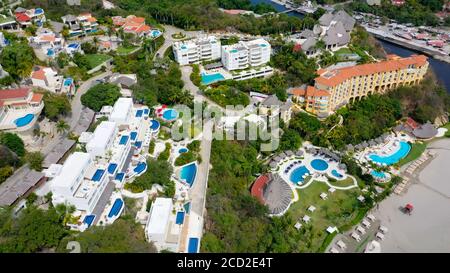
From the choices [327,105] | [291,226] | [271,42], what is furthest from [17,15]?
[291,226]

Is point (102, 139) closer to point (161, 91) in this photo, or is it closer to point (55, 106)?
point (55, 106)

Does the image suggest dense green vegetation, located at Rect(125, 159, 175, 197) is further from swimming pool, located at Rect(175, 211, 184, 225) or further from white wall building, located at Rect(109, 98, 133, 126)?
white wall building, located at Rect(109, 98, 133, 126)

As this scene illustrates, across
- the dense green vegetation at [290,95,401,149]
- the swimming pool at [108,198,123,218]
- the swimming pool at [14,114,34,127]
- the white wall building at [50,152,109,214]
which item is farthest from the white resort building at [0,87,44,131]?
the dense green vegetation at [290,95,401,149]

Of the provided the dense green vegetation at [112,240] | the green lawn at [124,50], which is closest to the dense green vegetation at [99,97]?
the green lawn at [124,50]

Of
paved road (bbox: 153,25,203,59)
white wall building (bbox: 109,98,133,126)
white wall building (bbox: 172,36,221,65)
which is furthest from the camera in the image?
paved road (bbox: 153,25,203,59)

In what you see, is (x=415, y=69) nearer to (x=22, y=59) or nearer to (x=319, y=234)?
(x=319, y=234)

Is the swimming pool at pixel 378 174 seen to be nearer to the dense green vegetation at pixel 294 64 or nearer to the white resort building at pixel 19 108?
the dense green vegetation at pixel 294 64

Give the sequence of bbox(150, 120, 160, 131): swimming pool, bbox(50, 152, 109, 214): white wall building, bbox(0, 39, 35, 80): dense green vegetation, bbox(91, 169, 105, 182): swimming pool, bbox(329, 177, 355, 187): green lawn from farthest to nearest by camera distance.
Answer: bbox(0, 39, 35, 80): dense green vegetation → bbox(329, 177, 355, 187): green lawn → bbox(150, 120, 160, 131): swimming pool → bbox(91, 169, 105, 182): swimming pool → bbox(50, 152, 109, 214): white wall building
